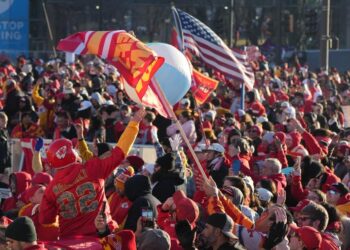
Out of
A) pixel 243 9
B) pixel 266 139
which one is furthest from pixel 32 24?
pixel 266 139

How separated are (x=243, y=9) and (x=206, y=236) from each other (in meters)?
52.9

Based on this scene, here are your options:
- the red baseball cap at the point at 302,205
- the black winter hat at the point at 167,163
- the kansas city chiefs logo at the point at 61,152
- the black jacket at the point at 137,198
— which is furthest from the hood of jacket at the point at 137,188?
the black winter hat at the point at 167,163

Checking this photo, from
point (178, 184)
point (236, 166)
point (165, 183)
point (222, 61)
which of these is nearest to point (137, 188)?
point (165, 183)

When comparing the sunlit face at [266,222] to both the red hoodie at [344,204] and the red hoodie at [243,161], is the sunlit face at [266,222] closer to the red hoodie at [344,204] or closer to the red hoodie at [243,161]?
the red hoodie at [344,204]

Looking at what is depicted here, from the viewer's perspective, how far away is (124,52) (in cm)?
1021

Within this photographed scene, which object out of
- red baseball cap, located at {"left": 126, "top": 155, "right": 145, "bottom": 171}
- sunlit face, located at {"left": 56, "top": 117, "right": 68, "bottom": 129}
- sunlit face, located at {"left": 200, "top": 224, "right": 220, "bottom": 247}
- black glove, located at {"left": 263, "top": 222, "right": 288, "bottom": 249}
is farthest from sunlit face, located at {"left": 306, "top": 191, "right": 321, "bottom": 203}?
sunlit face, located at {"left": 56, "top": 117, "right": 68, "bottom": 129}

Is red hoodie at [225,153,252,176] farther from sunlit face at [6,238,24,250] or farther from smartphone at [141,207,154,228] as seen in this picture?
sunlit face at [6,238,24,250]

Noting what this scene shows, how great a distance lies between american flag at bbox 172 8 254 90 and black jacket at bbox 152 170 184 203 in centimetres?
677

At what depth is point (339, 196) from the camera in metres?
11.2

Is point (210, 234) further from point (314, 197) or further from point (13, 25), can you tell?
point (13, 25)

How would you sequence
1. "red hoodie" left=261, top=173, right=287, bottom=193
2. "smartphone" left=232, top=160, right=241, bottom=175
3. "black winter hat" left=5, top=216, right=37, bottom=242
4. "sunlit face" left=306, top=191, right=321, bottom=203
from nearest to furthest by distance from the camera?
"black winter hat" left=5, top=216, right=37, bottom=242
"sunlit face" left=306, top=191, right=321, bottom=203
"red hoodie" left=261, top=173, right=287, bottom=193
"smartphone" left=232, top=160, right=241, bottom=175

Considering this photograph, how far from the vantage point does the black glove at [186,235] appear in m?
8.58

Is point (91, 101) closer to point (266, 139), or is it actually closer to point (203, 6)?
point (266, 139)

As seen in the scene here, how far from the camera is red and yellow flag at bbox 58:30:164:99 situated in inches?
395
